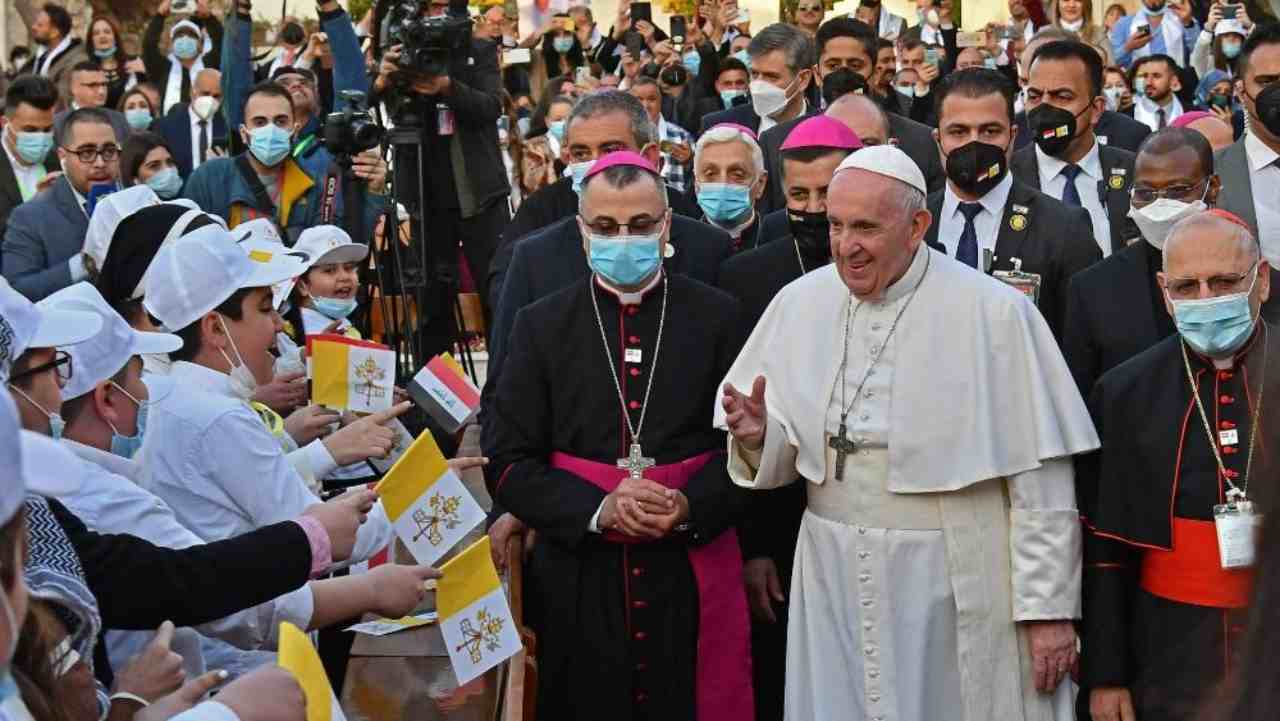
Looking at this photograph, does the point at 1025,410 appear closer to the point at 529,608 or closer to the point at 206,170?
the point at 529,608

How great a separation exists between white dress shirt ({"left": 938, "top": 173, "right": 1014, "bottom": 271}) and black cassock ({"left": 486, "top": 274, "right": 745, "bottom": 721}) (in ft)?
3.48

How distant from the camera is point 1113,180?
7.26 m

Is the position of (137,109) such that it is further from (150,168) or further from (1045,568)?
(1045,568)

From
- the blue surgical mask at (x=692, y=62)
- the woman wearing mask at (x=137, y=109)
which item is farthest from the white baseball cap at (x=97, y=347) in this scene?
the blue surgical mask at (x=692, y=62)

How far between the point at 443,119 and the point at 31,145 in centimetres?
312

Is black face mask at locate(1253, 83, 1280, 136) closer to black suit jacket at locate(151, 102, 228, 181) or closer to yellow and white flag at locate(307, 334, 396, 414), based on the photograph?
yellow and white flag at locate(307, 334, 396, 414)

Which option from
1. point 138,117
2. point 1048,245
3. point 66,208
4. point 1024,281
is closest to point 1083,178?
point 1048,245

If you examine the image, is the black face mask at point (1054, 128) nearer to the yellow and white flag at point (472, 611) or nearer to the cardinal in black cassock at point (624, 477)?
the cardinal in black cassock at point (624, 477)

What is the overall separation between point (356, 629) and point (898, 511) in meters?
2.01

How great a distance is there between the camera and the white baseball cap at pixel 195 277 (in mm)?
4555

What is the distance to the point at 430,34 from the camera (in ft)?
28.4

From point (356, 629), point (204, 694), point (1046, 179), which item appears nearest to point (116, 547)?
point (204, 694)

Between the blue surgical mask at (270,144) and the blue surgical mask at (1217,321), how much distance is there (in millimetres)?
5209

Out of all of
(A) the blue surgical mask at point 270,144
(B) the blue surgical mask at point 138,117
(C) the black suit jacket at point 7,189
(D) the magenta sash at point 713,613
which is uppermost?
(A) the blue surgical mask at point 270,144
